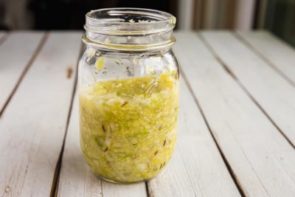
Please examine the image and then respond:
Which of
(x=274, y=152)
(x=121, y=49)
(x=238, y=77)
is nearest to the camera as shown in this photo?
(x=121, y=49)

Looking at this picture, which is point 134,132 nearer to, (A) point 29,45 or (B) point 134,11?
(B) point 134,11

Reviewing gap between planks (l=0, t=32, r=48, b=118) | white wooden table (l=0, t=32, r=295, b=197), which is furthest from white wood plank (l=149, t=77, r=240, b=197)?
gap between planks (l=0, t=32, r=48, b=118)

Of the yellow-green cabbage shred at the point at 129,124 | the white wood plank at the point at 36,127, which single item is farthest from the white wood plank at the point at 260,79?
the white wood plank at the point at 36,127

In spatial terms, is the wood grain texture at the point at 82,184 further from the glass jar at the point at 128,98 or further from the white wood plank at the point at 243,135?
the white wood plank at the point at 243,135

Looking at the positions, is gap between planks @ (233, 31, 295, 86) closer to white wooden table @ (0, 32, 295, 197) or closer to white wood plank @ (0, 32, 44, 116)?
white wooden table @ (0, 32, 295, 197)

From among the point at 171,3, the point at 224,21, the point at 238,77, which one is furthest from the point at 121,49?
the point at 171,3
